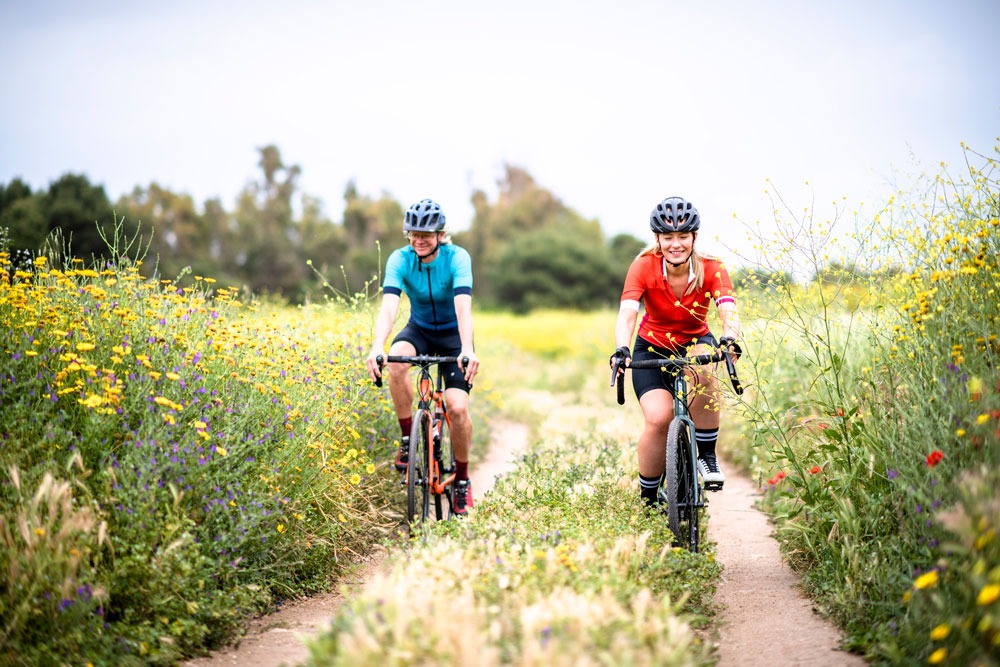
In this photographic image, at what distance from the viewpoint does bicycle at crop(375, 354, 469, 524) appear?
562cm

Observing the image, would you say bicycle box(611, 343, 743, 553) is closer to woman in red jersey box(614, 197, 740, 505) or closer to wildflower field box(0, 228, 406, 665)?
woman in red jersey box(614, 197, 740, 505)

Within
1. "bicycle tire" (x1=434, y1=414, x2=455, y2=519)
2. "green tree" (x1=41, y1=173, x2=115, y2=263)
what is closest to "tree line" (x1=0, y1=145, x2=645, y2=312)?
"green tree" (x1=41, y1=173, x2=115, y2=263)

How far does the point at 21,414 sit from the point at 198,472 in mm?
972

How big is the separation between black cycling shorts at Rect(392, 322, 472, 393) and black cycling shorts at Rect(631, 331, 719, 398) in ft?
4.94

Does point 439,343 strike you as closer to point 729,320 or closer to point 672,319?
point 672,319

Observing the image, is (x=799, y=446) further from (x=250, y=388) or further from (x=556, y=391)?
(x=556, y=391)

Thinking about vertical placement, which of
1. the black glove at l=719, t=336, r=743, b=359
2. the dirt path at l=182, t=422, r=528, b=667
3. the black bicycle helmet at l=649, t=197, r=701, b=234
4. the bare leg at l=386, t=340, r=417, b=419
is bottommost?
the dirt path at l=182, t=422, r=528, b=667

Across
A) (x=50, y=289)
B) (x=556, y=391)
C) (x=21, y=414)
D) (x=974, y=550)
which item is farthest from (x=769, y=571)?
(x=556, y=391)

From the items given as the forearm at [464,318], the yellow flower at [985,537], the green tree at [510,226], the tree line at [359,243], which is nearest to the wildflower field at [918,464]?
the yellow flower at [985,537]

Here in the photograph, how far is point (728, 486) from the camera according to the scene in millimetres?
8883

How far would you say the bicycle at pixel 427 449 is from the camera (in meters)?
5.62

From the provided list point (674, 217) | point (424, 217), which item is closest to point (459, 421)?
point (424, 217)

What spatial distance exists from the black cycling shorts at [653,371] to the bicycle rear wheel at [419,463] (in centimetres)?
162

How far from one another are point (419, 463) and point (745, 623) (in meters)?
2.54
